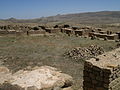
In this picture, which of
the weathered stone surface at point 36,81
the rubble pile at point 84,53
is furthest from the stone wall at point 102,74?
the rubble pile at point 84,53

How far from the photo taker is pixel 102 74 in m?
4.95

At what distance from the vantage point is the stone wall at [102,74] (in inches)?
192

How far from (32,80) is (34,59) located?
615 centimetres

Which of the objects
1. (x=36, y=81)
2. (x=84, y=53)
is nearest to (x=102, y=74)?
(x=36, y=81)

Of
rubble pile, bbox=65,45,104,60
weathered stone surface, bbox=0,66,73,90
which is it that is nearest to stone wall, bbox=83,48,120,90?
weathered stone surface, bbox=0,66,73,90

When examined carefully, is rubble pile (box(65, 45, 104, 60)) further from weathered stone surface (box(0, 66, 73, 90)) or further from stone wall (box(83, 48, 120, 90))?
stone wall (box(83, 48, 120, 90))

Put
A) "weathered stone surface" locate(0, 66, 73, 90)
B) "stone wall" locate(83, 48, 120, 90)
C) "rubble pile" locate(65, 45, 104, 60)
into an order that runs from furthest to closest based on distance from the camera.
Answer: "rubble pile" locate(65, 45, 104, 60) → "weathered stone surface" locate(0, 66, 73, 90) → "stone wall" locate(83, 48, 120, 90)

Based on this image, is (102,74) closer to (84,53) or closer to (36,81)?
(36,81)

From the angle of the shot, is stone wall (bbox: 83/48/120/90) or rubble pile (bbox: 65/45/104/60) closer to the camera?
stone wall (bbox: 83/48/120/90)

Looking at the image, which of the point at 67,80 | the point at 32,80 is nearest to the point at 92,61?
the point at 67,80

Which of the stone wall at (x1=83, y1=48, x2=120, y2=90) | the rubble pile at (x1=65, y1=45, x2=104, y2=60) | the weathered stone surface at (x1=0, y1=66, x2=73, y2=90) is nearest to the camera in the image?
the stone wall at (x1=83, y1=48, x2=120, y2=90)

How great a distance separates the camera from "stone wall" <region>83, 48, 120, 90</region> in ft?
16.0

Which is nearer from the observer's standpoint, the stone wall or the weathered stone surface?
the stone wall

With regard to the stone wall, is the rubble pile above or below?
below
